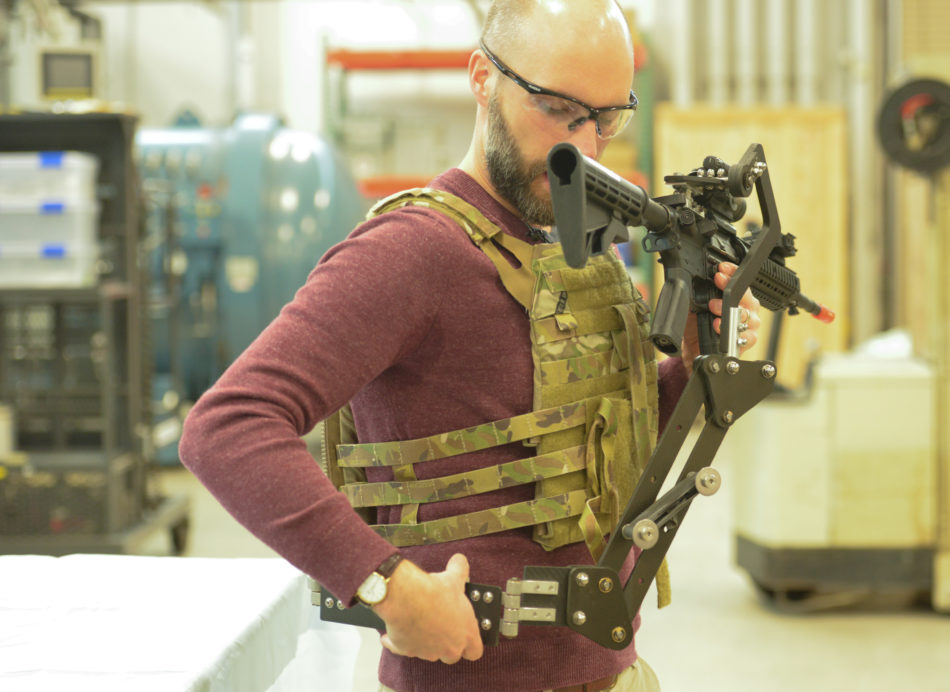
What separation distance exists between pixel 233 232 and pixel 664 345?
558cm

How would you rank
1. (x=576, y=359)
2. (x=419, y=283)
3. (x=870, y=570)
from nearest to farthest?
(x=419, y=283) < (x=576, y=359) < (x=870, y=570)

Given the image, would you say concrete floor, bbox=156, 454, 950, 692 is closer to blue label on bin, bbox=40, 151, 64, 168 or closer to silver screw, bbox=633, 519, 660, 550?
blue label on bin, bbox=40, 151, 64, 168

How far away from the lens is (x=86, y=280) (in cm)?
392

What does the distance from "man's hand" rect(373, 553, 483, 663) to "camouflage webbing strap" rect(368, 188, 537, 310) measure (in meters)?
0.35

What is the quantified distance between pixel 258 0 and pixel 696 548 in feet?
20.7

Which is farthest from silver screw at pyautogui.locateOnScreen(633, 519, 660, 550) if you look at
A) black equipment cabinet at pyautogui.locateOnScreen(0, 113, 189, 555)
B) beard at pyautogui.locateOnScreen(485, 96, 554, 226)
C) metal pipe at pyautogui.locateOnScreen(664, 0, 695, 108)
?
metal pipe at pyautogui.locateOnScreen(664, 0, 695, 108)

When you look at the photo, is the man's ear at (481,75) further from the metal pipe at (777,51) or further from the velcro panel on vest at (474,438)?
the metal pipe at (777,51)

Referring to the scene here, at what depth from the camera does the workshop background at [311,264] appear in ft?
5.80

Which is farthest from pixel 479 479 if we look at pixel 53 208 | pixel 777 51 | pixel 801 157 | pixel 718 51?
pixel 777 51

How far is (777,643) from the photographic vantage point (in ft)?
11.4

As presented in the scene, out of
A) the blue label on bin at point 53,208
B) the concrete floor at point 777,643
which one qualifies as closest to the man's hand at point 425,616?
the concrete floor at point 777,643

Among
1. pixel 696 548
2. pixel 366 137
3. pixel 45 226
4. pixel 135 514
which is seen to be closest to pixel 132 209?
pixel 45 226

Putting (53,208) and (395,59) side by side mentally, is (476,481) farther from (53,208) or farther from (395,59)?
(395,59)

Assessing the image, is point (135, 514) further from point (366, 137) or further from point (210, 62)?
point (210, 62)
